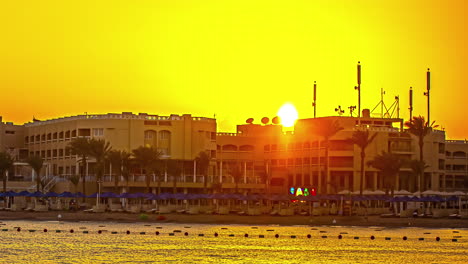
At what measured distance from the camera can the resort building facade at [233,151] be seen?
149375 millimetres

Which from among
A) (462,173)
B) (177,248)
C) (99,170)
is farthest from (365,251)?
(462,173)

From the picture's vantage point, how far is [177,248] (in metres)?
75.6

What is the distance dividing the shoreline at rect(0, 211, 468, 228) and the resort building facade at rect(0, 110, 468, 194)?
2308 centimetres

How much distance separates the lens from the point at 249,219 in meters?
114

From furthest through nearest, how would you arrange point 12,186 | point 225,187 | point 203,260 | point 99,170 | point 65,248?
point 225,187 < point 12,186 < point 99,170 < point 65,248 < point 203,260

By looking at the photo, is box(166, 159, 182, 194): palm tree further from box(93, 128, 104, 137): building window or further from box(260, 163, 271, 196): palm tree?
box(260, 163, 271, 196): palm tree

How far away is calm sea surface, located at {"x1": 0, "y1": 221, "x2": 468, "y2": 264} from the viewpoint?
6806cm

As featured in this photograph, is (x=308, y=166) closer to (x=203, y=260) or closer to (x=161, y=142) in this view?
(x=161, y=142)

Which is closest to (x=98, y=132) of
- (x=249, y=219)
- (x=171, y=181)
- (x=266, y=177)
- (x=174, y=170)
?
(x=171, y=181)

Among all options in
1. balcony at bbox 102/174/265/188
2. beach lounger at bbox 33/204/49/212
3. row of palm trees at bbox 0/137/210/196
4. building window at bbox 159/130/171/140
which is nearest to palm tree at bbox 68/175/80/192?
row of palm trees at bbox 0/137/210/196

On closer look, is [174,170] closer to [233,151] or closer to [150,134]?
[150,134]

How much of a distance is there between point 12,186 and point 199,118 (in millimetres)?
30610

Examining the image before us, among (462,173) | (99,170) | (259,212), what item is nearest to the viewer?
(259,212)

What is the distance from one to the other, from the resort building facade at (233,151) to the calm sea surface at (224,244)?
41360 millimetres
